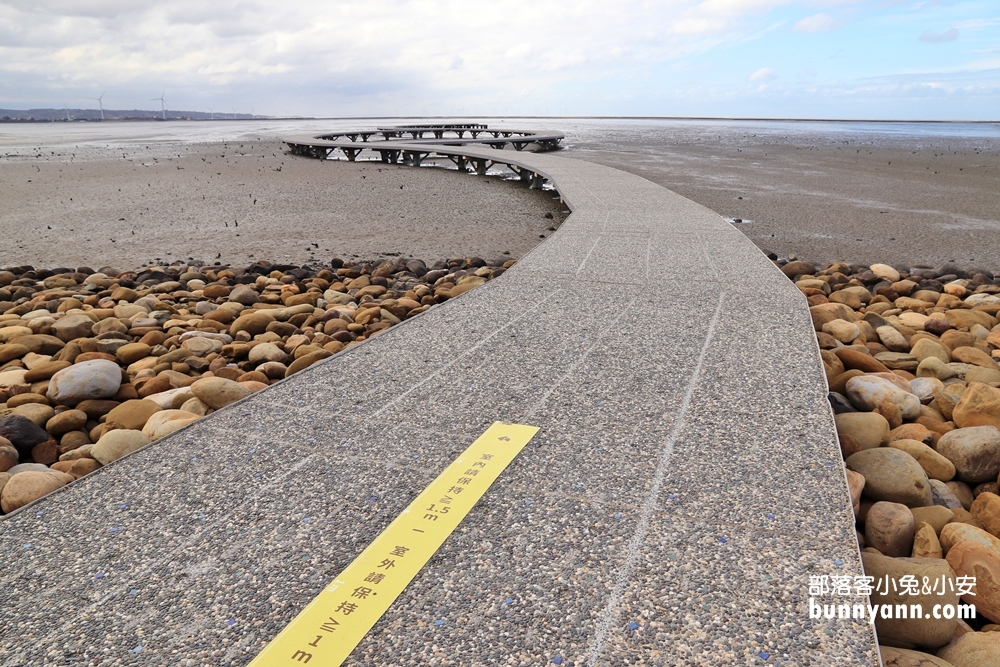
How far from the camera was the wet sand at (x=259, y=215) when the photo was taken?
27.3ft

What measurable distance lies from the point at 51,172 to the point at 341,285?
55.0 feet

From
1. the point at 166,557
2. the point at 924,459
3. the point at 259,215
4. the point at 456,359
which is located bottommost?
the point at 924,459

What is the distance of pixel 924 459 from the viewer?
276cm

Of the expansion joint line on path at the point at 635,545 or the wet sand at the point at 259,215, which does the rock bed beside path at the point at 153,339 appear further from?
the expansion joint line on path at the point at 635,545

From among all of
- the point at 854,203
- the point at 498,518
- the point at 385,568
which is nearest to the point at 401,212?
the point at 854,203

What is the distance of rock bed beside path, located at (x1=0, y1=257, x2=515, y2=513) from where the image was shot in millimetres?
2961

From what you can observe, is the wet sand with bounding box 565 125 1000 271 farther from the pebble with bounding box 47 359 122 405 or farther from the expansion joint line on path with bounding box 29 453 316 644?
the pebble with bounding box 47 359 122 405

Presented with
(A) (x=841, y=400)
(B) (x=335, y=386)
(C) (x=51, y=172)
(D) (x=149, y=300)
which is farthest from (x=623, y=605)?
(C) (x=51, y=172)

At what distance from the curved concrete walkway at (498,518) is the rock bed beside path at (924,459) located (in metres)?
0.24

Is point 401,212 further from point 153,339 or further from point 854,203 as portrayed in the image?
point 854,203

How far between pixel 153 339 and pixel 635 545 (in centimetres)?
410

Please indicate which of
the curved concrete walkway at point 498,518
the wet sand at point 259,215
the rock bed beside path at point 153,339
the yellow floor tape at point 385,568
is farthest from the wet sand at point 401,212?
the yellow floor tape at point 385,568

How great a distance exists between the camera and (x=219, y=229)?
977 centimetres

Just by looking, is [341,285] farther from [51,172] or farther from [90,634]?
[51,172]
